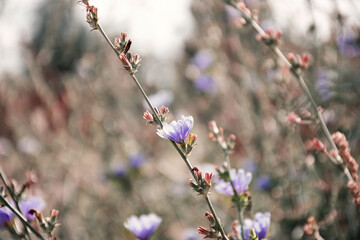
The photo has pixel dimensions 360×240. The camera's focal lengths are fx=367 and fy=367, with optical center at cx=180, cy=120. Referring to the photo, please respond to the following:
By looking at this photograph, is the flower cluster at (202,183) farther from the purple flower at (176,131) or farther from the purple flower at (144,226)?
the purple flower at (144,226)

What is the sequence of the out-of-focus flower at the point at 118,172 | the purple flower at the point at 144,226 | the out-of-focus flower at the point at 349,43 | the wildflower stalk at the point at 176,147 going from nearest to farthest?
1. the wildflower stalk at the point at 176,147
2. the purple flower at the point at 144,226
3. the out-of-focus flower at the point at 349,43
4. the out-of-focus flower at the point at 118,172

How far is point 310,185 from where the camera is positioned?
2.15m

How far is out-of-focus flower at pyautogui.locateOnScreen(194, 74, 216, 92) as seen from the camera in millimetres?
3100

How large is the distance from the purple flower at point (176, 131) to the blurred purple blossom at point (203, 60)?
2269 millimetres

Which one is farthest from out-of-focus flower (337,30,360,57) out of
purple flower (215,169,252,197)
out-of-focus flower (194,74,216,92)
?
out-of-focus flower (194,74,216,92)

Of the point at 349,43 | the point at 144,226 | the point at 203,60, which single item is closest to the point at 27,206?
the point at 144,226

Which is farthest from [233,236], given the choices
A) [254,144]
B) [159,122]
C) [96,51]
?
[96,51]

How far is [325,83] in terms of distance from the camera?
7.31ft

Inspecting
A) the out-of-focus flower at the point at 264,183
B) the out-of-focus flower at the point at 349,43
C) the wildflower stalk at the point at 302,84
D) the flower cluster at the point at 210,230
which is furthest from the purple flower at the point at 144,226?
the out-of-focus flower at the point at 349,43

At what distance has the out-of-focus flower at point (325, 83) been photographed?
208 cm

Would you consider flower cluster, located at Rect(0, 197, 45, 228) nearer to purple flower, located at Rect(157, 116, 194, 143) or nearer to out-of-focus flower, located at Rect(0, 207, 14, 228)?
out-of-focus flower, located at Rect(0, 207, 14, 228)

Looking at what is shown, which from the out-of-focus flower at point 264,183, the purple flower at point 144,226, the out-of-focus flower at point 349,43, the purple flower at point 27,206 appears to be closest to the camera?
the purple flower at point 27,206

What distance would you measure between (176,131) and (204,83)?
2.25 metres

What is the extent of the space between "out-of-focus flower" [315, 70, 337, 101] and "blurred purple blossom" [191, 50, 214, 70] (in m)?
1.01
